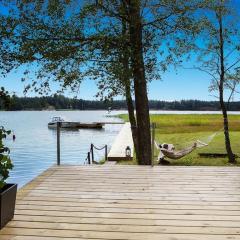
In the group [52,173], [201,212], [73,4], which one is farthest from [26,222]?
[73,4]

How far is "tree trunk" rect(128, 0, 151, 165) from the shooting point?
14.0m

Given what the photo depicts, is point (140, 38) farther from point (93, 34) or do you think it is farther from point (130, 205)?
point (130, 205)

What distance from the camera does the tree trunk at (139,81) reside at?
14.0 m

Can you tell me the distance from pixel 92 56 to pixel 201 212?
8.62 m

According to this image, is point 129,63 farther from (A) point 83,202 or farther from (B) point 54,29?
(A) point 83,202

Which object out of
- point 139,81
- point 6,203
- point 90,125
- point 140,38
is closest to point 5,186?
point 6,203

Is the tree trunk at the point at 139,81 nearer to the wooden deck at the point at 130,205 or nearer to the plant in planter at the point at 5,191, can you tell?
the wooden deck at the point at 130,205

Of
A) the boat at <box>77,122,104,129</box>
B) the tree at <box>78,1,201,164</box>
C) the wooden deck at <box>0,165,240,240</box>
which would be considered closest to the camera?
the wooden deck at <box>0,165,240,240</box>

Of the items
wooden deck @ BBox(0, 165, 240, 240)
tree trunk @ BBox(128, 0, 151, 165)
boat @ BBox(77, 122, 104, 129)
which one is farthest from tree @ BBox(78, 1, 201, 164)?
boat @ BBox(77, 122, 104, 129)

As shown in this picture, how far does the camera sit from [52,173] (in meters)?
10.1

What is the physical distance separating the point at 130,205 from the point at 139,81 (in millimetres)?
7406

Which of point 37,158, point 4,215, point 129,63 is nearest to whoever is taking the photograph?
point 4,215

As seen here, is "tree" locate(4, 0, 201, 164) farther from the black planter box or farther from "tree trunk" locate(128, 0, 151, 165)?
the black planter box

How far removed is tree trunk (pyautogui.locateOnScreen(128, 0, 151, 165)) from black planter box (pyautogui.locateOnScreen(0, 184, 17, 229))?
8.32 metres
